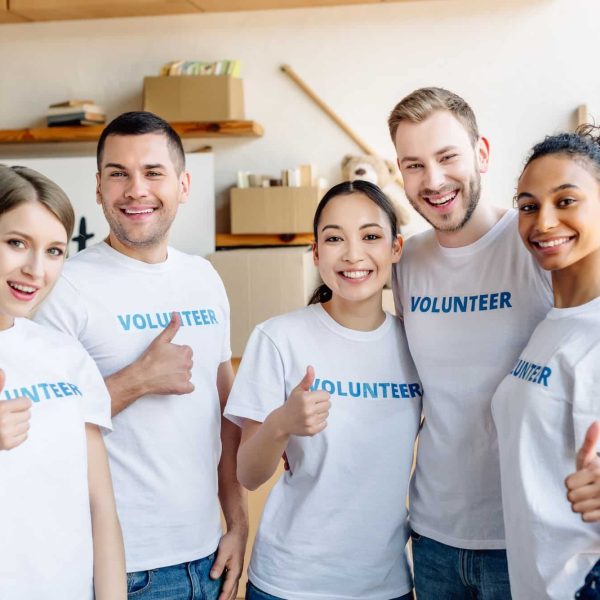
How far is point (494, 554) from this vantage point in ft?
4.65

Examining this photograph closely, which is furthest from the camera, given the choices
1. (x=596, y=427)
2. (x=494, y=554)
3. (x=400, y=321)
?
(x=400, y=321)

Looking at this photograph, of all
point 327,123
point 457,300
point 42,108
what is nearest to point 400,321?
point 457,300

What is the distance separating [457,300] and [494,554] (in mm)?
460

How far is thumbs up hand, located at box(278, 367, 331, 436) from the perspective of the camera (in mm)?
1304

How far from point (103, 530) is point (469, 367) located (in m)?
0.69

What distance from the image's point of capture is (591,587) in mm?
1124

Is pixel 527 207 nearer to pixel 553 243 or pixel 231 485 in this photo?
pixel 553 243

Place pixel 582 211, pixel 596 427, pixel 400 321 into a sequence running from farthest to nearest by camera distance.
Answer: pixel 400 321, pixel 582 211, pixel 596 427

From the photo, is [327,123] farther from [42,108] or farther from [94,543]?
[94,543]

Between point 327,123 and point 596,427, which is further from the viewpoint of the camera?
point 327,123

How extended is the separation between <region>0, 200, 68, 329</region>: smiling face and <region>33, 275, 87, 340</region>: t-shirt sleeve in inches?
9.2

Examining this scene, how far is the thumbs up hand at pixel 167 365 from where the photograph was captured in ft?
4.83

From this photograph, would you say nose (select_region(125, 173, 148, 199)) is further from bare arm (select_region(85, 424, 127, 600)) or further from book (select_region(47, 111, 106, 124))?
book (select_region(47, 111, 106, 124))

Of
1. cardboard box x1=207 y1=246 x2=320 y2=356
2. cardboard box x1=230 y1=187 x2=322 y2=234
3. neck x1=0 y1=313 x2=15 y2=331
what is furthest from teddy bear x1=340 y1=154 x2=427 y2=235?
neck x1=0 y1=313 x2=15 y2=331
